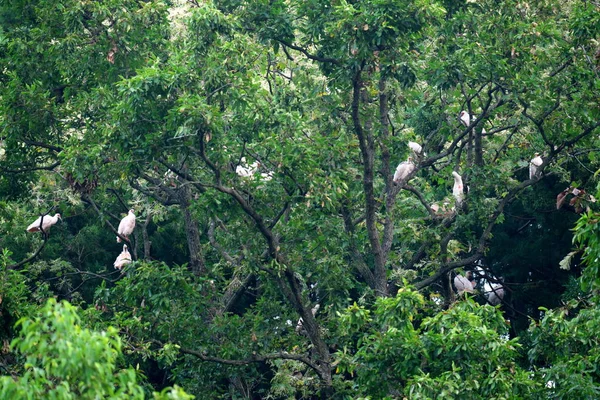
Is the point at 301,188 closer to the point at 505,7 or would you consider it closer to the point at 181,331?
the point at 181,331

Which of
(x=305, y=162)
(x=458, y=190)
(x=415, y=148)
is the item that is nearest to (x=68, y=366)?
(x=305, y=162)

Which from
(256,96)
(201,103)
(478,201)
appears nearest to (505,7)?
→ (478,201)

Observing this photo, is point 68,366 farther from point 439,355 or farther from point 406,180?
point 406,180

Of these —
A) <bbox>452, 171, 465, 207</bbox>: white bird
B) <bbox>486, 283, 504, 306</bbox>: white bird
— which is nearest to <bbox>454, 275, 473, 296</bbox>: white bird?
<bbox>486, 283, 504, 306</bbox>: white bird

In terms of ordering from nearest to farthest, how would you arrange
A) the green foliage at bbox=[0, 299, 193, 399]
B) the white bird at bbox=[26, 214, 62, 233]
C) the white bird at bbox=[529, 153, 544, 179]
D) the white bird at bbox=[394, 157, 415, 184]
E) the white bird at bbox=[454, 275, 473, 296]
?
the green foliage at bbox=[0, 299, 193, 399], the white bird at bbox=[529, 153, 544, 179], the white bird at bbox=[394, 157, 415, 184], the white bird at bbox=[26, 214, 62, 233], the white bird at bbox=[454, 275, 473, 296]

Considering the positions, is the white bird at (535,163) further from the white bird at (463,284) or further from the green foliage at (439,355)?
the green foliage at (439,355)

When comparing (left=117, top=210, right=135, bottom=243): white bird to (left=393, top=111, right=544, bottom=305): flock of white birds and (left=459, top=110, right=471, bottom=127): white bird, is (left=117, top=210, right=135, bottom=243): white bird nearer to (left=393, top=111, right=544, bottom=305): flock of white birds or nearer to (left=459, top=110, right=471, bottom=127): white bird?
(left=393, top=111, right=544, bottom=305): flock of white birds

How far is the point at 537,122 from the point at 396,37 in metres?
2.22

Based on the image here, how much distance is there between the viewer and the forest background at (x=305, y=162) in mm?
9383

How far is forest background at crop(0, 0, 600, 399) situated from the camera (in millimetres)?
9383

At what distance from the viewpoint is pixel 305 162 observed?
10.6 m

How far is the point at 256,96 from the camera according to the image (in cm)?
1056

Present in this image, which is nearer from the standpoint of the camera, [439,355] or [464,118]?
[439,355]

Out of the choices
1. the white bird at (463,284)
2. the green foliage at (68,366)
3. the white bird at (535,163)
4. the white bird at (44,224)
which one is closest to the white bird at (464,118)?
the white bird at (535,163)
